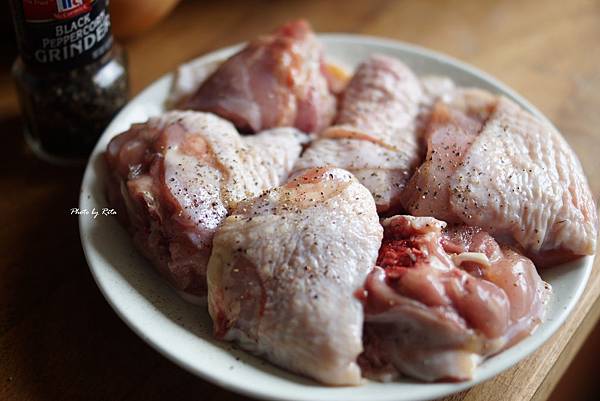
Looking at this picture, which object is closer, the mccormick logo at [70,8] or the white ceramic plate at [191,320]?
the white ceramic plate at [191,320]

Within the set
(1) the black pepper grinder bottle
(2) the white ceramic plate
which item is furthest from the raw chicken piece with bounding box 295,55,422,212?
(1) the black pepper grinder bottle

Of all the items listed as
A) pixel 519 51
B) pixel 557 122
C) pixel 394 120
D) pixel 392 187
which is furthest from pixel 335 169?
pixel 519 51

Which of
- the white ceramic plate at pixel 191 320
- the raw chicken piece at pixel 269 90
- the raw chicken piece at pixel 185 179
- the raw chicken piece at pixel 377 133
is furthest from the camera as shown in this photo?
the raw chicken piece at pixel 269 90

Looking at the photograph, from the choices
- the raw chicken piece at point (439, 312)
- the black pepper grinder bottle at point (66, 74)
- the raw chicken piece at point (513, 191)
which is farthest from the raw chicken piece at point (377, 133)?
the black pepper grinder bottle at point (66, 74)

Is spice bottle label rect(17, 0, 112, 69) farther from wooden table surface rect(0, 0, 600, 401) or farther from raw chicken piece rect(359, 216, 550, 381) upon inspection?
raw chicken piece rect(359, 216, 550, 381)

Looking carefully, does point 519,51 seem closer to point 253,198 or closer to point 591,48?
point 591,48

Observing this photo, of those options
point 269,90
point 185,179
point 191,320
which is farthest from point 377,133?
point 191,320

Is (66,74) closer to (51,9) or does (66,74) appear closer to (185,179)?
(51,9)

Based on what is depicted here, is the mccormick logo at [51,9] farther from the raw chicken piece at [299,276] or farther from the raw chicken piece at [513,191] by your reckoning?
the raw chicken piece at [513,191]
